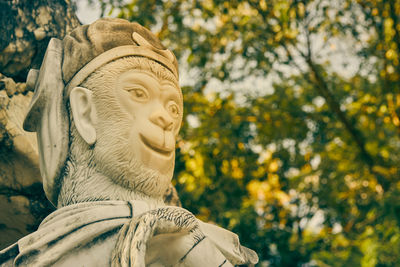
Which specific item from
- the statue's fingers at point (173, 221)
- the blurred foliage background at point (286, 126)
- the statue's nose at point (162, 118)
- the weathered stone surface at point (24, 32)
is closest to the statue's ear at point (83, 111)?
the statue's nose at point (162, 118)

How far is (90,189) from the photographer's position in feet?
7.70

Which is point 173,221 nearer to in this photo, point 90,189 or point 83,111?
point 90,189

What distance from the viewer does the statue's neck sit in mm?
2332

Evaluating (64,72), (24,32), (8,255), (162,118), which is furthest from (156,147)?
(24,32)

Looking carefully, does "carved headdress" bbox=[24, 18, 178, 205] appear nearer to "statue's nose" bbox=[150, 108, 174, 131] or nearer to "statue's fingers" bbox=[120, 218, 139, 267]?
"statue's nose" bbox=[150, 108, 174, 131]

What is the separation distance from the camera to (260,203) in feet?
23.6

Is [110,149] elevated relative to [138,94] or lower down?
lower down

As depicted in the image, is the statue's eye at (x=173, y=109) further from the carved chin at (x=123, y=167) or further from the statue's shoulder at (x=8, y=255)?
the statue's shoulder at (x=8, y=255)

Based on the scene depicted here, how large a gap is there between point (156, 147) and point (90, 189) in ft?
1.16

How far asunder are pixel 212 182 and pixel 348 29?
2451mm

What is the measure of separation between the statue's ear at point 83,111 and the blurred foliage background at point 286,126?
322cm

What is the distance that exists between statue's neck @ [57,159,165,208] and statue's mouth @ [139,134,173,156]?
0.22 metres

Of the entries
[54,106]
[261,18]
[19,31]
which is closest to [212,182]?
[261,18]

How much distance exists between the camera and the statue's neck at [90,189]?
91.8 inches
